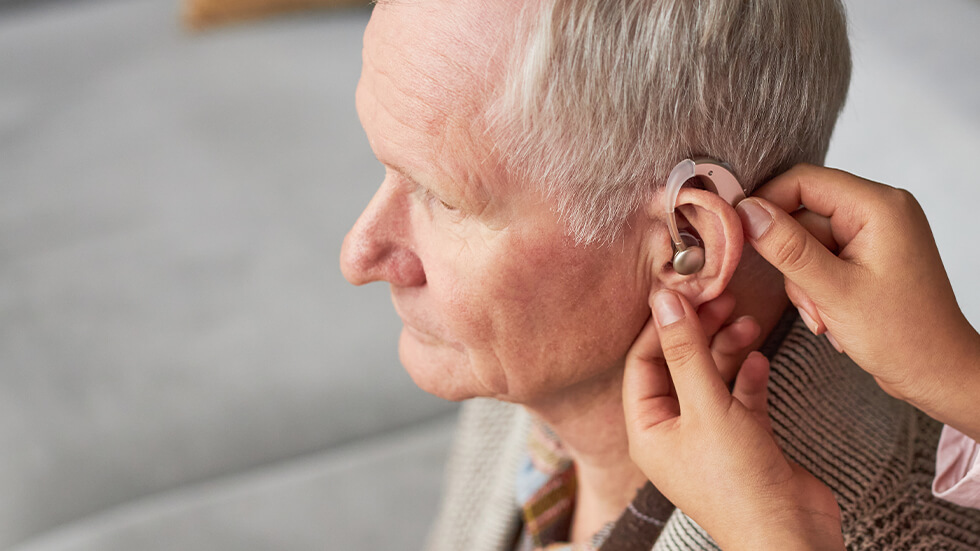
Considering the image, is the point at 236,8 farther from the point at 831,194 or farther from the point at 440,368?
the point at 831,194

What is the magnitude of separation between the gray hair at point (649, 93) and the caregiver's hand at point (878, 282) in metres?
0.08

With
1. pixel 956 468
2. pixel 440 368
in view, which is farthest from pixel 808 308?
pixel 440 368

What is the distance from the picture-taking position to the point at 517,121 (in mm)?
Result: 804

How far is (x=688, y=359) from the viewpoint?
84 cm

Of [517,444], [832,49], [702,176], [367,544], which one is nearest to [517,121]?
[702,176]

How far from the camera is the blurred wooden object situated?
3.21 meters

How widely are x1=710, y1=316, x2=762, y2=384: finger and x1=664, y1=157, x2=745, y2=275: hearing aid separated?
0.09m

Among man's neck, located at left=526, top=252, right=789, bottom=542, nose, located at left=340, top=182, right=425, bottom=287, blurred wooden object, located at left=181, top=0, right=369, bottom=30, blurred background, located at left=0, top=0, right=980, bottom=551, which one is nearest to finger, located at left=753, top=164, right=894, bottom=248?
man's neck, located at left=526, top=252, right=789, bottom=542

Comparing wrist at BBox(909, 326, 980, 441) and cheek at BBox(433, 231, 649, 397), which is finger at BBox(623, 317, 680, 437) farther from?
wrist at BBox(909, 326, 980, 441)

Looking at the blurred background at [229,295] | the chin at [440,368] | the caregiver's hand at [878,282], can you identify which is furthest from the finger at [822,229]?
the blurred background at [229,295]

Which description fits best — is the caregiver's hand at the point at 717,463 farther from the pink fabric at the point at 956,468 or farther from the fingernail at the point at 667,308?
the pink fabric at the point at 956,468

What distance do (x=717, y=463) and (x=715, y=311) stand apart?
0.20 m

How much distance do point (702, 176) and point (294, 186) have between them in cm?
196

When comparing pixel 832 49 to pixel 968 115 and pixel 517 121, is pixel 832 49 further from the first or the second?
pixel 968 115
